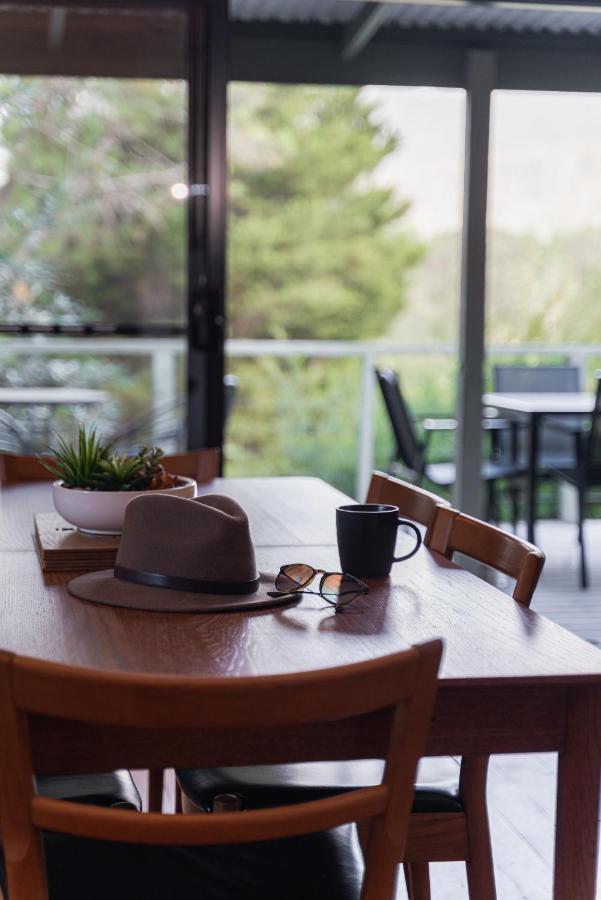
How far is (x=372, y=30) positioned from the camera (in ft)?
17.0

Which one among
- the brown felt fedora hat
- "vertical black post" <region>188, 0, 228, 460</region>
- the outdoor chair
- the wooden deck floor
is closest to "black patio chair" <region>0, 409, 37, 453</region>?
"vertical black post" <region>188, 0, 228, 460</region>

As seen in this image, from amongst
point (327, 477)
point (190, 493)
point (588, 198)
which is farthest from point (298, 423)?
point (190, 493)

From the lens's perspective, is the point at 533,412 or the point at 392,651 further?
the point at 533,412

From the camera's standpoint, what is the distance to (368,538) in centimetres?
156

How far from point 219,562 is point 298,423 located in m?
9.47

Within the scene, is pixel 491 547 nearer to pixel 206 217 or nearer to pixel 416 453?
pixel 206 217

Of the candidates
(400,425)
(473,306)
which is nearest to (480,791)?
(400,425)

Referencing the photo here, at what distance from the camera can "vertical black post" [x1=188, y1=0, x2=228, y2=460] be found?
423 cm

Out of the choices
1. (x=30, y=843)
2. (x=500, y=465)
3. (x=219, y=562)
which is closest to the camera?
(x=30, y=843)

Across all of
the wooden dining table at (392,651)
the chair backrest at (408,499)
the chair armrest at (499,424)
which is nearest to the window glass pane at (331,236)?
the chair armrest at (499,424)

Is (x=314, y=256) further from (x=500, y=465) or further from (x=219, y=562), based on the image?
(x=219, y=562)

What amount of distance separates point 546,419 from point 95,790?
474 centimetres

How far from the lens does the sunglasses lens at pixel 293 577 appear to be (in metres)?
1.45

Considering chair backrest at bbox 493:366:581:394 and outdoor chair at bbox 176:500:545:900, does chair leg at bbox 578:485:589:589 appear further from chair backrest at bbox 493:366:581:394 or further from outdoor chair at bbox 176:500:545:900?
outdoor chair at bbox 176:500:545:900
